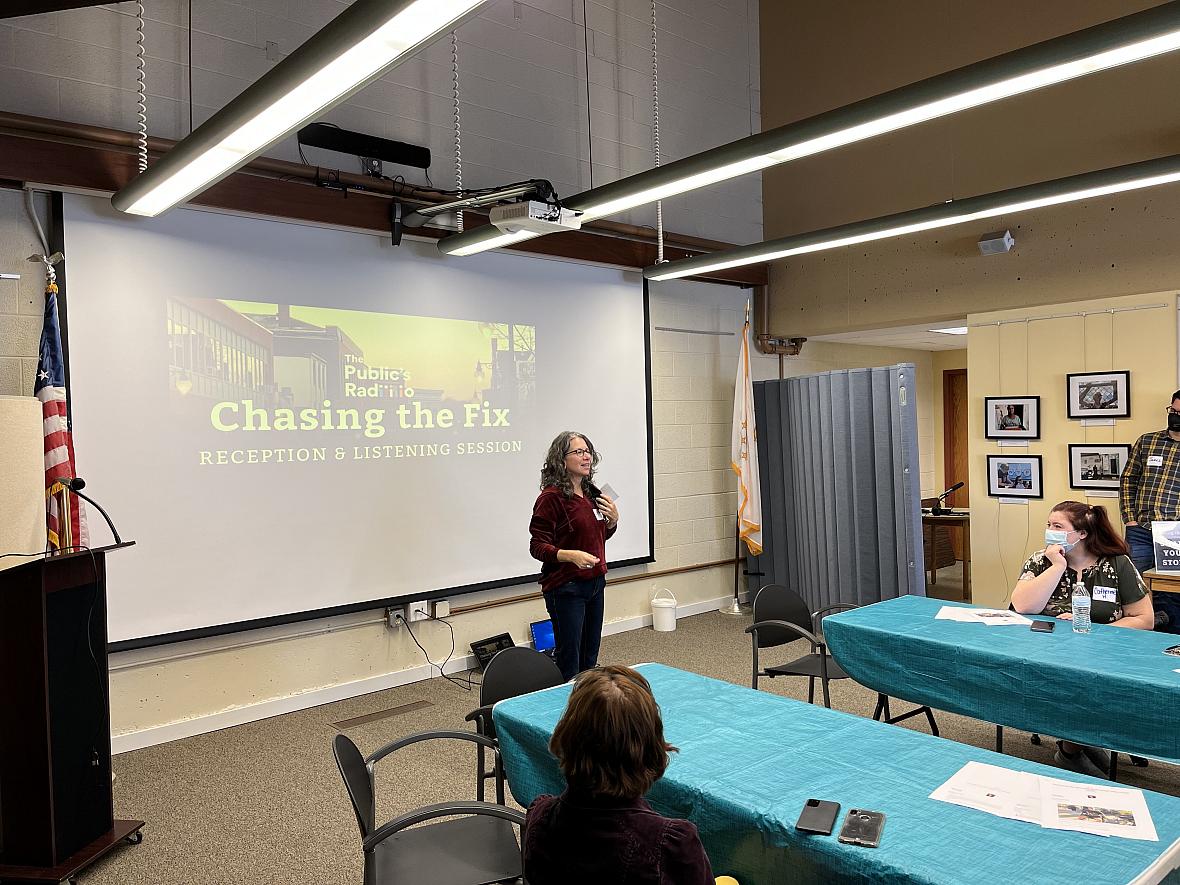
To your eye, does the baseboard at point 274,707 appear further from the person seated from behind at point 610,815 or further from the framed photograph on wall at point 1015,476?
the framed photograph on wall at point 1015,476

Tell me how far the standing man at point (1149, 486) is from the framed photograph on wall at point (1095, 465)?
152 millimetres

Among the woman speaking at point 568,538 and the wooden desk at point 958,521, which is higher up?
the woman speaking at point 568,538

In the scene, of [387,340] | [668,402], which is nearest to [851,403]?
[668,402]

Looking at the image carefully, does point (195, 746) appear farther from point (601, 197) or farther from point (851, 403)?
point (851, 403)

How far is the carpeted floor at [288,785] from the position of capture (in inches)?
126

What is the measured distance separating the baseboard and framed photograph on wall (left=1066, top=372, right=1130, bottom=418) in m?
4.61

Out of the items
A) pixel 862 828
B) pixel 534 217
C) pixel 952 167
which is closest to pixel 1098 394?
pixel 952 167

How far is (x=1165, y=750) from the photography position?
9.24 feet

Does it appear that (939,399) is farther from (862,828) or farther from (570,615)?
(862,828)

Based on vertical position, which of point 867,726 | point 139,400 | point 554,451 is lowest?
point 867,726

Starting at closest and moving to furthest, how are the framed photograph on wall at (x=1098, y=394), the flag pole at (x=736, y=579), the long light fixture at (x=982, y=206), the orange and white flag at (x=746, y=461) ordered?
the long light fixture at (x=982, y=206)
the framed photograph on wall at (x=1098, y=394)
the orange and white flag at (x=746, y=461)
the flag pole at (x=736, y=579)

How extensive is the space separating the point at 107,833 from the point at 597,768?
2692 millimetres

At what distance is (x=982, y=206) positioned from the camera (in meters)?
4.46

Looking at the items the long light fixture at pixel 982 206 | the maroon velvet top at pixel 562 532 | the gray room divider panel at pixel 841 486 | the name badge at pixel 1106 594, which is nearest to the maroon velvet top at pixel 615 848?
the maroon velvet top at pixel 562 532
